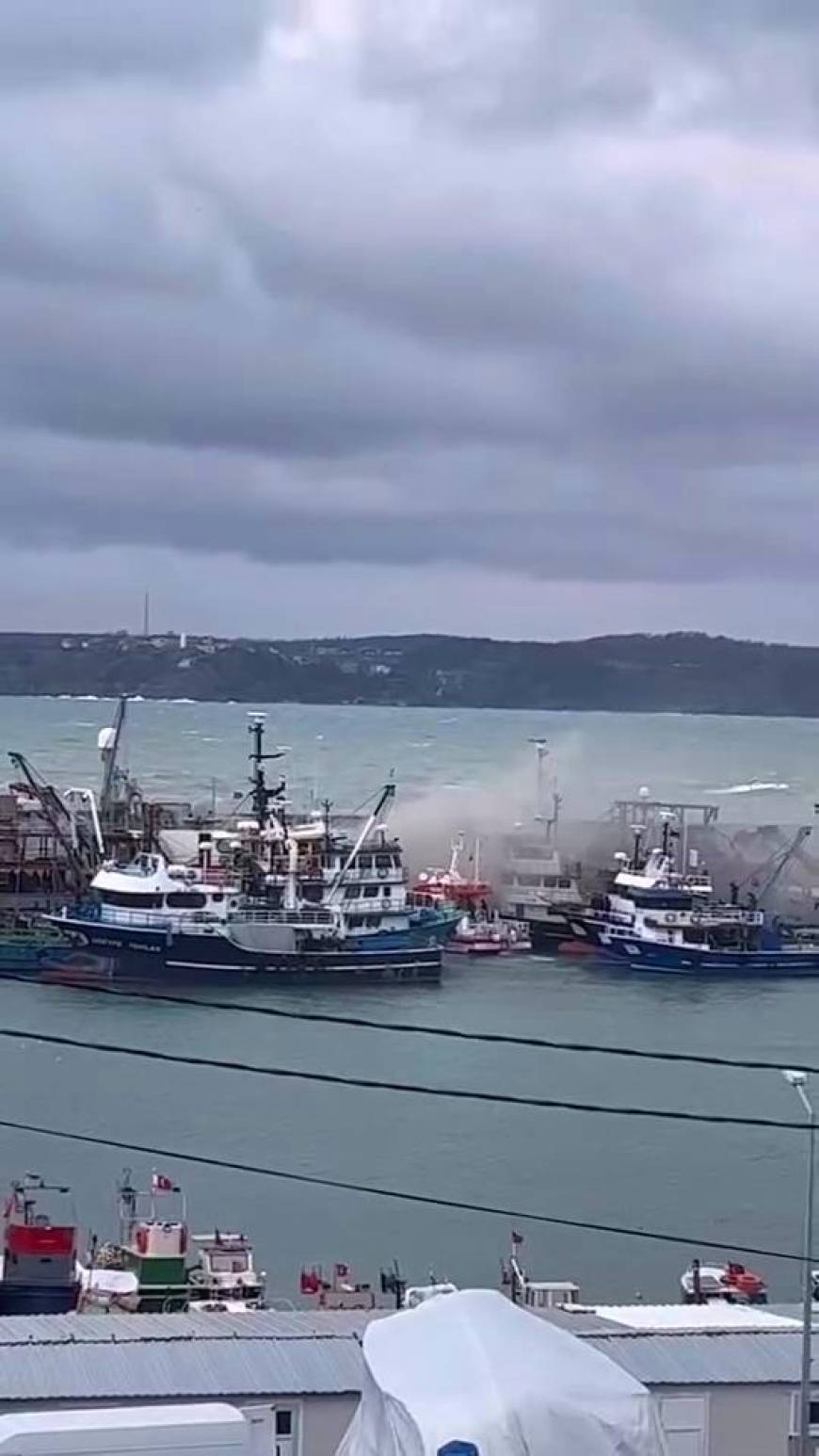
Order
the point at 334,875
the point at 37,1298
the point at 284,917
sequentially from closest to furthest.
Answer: the point at 37,1298 < the point at 284,917 < the point at 334,875

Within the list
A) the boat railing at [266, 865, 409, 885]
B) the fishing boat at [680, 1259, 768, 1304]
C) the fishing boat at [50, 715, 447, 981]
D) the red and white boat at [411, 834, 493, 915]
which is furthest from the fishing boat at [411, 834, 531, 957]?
the fishing boat at [680, 1259, 768, 1304]

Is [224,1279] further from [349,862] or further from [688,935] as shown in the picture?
[688,935]

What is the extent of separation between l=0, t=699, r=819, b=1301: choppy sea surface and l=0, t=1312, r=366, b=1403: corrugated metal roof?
43 centimetres

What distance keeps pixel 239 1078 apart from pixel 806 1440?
26.2 feet

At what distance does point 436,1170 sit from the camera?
8.11m

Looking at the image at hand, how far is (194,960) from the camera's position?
1441 centimetres

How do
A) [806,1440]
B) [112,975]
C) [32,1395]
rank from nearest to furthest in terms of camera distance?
[806,1440]
[32,1395]
[112,975]

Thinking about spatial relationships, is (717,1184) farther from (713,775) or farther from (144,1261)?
(713,775)

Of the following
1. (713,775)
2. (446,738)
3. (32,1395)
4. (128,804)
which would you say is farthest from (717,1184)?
(446,738)

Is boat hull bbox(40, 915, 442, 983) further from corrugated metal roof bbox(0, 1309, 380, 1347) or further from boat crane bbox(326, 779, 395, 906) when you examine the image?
corrugated metal roof bbox(0, 1309, 380, 1347)

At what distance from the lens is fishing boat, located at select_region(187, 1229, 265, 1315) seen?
514cm

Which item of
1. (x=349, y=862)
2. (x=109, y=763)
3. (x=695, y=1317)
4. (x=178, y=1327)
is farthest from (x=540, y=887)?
(x=178, y=1327)

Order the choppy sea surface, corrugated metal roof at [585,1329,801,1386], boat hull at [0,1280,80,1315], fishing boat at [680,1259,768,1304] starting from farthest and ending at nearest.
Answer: the choppy sea surface, fishing boat at [680,1259,768,1304], boat hull at [0,1280,80,1315], corrugated metal roof at [585,1329,801,1386]

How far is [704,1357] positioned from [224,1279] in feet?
8.96
